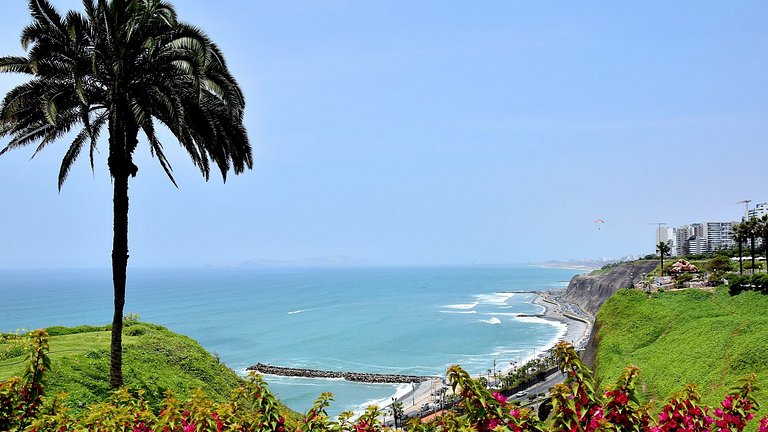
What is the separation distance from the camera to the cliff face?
10473cm

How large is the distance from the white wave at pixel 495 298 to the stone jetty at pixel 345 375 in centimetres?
8935

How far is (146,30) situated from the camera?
1381 cm

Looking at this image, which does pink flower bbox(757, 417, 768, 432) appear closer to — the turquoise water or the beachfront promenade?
the beachfront promenade

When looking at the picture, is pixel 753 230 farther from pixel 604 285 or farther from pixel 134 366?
pixel 604 285

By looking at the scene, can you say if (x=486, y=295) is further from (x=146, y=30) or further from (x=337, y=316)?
(x=146, y=30)

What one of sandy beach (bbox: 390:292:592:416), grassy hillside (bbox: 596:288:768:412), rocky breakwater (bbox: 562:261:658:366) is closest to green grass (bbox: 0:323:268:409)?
sandy beach (bbox: 390:292:592:416)

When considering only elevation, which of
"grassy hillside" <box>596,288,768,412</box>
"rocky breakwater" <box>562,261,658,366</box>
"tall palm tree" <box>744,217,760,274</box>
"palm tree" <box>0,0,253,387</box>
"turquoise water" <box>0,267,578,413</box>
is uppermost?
"palm tree" <box>0,0,253,387</box>

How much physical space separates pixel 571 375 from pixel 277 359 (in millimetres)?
78374

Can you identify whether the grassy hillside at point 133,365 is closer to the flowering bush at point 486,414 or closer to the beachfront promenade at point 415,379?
the flowering bush at point 486,414

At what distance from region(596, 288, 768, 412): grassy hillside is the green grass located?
723 inches

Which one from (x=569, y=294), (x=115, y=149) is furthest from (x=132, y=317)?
(x=569, y=294)

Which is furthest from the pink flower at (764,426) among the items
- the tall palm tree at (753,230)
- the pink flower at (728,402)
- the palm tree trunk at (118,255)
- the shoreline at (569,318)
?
the shoreline at (569,318)

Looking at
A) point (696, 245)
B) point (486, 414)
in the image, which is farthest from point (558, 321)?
point (696, 245)

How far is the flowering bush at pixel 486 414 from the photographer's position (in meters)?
4.40
